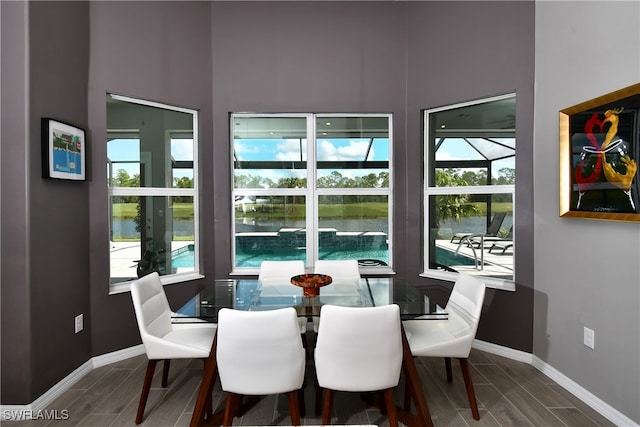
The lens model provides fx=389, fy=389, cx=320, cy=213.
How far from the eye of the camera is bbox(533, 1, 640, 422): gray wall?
7.93 feet

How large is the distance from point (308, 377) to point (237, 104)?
2795mm

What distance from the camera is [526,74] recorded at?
3354 millimetres

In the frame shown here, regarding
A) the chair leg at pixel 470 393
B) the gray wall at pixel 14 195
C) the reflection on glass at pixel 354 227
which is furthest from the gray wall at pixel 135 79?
the chair leg at pixel 470 393

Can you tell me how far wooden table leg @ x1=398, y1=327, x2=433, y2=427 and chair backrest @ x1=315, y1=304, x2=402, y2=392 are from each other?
0.82 ft

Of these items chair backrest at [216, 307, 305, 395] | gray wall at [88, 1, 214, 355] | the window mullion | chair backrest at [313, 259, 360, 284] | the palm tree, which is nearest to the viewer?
Answer: chair backrest at [216, 307, 305, 395]

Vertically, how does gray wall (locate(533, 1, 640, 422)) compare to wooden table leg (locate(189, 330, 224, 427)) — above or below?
above

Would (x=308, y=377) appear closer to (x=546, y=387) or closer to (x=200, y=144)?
(x=546, y=387)

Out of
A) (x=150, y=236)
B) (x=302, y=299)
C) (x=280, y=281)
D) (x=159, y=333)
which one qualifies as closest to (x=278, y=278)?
(x=280, y=281)

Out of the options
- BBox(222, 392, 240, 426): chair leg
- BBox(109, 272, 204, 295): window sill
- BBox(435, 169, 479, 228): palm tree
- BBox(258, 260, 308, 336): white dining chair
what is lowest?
BBox(222, 392, 240, 426): chair leg

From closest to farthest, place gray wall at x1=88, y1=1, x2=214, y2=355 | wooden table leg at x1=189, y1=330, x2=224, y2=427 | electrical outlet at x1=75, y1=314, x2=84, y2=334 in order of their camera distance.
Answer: wooden table leg at x1=189, y1=330, x2=224, y2=427 < electrical outlet at x1=75, y1=314, x2=84, y2=334 < gray wall at x1=88, y1=1, x2=214, y2=355

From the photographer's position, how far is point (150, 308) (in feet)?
8.71

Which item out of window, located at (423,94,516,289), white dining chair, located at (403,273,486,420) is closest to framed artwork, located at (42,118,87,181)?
white dining chair, located at (403,273,486,420)

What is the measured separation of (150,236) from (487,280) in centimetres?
326

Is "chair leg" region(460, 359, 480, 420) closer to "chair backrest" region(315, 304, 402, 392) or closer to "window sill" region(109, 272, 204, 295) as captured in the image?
"chair backrest" region(315, 304, 402, 392)
